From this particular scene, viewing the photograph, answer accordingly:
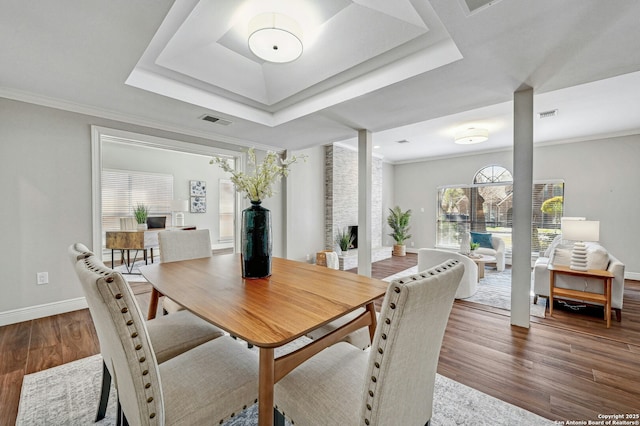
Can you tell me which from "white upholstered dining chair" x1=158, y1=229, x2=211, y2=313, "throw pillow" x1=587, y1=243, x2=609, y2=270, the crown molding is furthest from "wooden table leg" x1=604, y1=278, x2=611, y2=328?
the crown molding

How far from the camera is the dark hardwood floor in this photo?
1.67m

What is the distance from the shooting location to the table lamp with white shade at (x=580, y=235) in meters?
2.88

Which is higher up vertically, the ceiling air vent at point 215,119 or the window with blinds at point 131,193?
the ceiling air vent at point 215,119

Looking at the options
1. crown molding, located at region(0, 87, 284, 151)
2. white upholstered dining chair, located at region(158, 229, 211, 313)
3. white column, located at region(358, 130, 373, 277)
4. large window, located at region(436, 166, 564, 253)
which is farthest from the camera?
large window, located at region(436, 166, 564, 253)

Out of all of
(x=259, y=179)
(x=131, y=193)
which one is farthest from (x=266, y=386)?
(x=131, y=193)

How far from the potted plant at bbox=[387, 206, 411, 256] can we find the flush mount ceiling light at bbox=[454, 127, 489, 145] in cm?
275

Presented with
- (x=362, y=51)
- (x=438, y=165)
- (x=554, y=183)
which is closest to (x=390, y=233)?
(x=438, y=165)

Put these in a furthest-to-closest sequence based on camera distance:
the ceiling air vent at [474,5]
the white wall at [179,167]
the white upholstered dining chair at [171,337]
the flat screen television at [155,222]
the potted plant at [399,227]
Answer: the potted plant at [399,227] → the white wall at [179,167] → the flat screen television at [155,222] → the ceiling air vent at [474,5] → the white upholstered dining chair at [171,337]

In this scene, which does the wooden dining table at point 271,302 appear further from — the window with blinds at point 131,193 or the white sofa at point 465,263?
the window with blinds at point 131,193

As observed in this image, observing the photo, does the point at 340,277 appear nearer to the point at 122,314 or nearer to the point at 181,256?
the point at 122,314

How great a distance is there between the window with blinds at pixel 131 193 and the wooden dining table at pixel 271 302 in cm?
538

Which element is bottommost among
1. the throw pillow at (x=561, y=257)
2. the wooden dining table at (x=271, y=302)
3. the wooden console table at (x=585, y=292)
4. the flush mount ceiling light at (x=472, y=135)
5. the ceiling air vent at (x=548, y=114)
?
the wooden console table at (x=585, y=292)

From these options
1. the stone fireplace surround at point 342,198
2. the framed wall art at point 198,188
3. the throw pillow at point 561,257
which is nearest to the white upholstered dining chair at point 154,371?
the throw pillow at point 561,257

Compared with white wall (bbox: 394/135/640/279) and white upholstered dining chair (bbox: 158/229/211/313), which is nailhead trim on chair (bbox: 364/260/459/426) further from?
white wall (bbox: 394/135/640/279)
